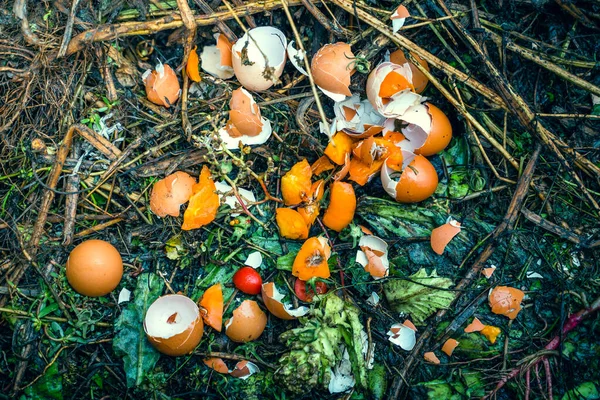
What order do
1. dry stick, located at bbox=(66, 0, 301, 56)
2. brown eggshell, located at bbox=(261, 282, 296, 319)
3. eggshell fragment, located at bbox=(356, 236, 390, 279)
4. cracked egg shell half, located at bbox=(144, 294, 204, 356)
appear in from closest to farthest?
cracked egg shell half, located at bbox=(144, 294, 204, 356), brown eggshell, located at bbox=(261, 282, 296, 319), eggshell fragment, located at bbox=(356, 236, 390, 279), dry stick, located at bbox=(66, 0, 301, 56)

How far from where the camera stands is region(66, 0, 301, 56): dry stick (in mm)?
2488

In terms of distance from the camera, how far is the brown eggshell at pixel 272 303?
2.29 meters

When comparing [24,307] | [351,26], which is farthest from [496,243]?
[24,307]

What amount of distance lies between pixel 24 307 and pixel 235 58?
151cm

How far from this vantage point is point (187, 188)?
240cm

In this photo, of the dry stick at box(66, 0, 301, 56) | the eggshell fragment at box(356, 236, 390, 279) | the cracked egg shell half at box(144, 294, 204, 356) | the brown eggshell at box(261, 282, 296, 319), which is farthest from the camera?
the dry stick at box(66, 0, 301, 56)

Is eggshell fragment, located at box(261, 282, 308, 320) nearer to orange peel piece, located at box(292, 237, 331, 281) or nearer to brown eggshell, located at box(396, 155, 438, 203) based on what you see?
orange peel piece, located at box(292, 237, 331, 281)

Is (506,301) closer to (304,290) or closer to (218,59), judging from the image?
(304,290)

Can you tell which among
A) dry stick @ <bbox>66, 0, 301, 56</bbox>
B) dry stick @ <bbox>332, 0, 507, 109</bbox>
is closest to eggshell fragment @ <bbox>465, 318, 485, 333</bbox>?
dry stick @ <bbox>332, 0, 507, 109</bbox>

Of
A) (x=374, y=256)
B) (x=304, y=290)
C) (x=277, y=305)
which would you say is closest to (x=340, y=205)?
(x=374, y=256)

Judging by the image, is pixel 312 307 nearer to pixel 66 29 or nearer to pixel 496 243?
pixel 496 243

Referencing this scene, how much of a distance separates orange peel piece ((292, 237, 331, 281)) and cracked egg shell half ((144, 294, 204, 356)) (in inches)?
19.3

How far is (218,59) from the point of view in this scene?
8.38 feet

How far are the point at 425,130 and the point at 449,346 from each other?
1010 mm
